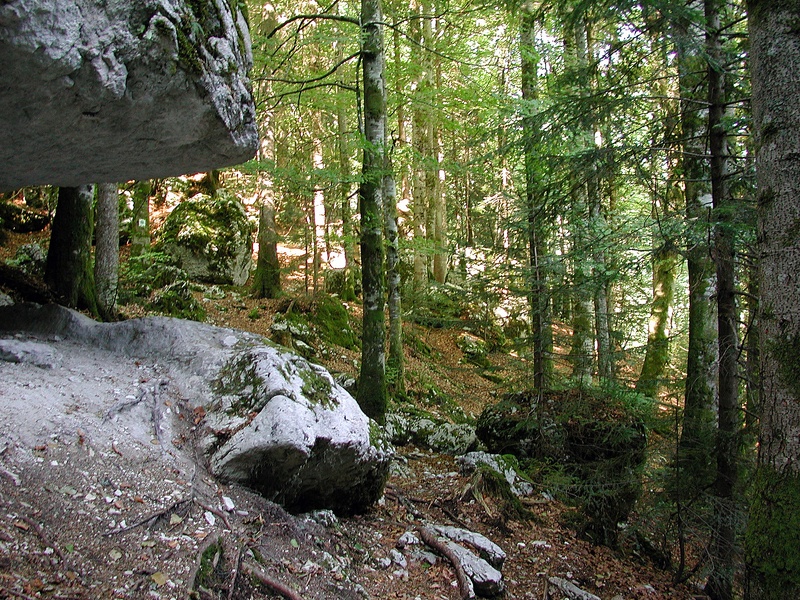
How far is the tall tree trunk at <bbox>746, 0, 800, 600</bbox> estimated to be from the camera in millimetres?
3131

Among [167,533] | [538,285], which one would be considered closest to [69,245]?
[167,533]

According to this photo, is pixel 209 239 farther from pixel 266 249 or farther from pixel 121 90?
pixel 121 90

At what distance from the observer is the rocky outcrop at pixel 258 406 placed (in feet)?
13.1

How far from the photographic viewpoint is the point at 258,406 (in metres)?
4.29

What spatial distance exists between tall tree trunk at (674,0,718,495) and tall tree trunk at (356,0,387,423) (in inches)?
173

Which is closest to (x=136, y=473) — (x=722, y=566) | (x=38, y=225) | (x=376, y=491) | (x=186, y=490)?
(x=186, y=490)

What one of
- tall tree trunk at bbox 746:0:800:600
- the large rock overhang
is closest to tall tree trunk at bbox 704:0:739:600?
tall tree trunk at bbox 746:0:800:600

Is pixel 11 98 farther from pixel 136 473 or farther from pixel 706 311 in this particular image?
pixel 706 311

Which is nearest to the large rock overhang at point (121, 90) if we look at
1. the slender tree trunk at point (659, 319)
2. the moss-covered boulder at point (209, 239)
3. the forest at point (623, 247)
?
the forest at point (623, 247)

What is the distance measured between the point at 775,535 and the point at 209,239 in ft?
41.7

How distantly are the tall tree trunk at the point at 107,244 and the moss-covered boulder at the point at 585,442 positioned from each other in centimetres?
690

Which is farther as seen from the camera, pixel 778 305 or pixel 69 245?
pixel 69 245

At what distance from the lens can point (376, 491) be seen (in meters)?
4.98

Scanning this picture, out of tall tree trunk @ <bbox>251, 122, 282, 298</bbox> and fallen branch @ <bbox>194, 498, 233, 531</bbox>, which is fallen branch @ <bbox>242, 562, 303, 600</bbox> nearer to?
fallen branch @ <bbox>194, 498, 233, 531</bbox>
